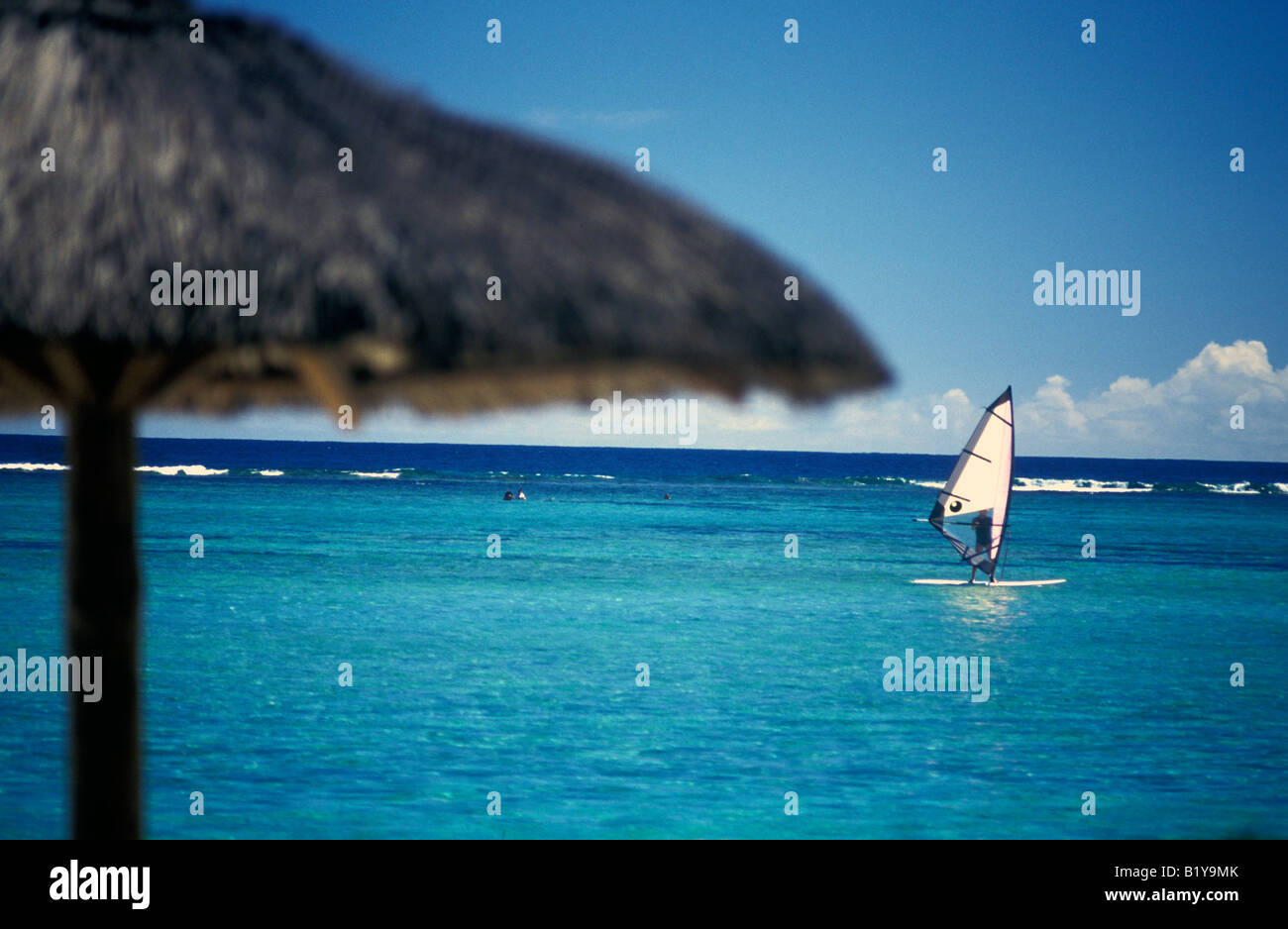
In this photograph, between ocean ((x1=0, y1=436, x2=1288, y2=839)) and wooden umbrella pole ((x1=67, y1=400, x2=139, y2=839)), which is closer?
wooden umbrella pole ((x1=67, y1=400, x2=139, y2=839))

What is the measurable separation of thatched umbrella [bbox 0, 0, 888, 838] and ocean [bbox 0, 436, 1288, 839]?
76 cm

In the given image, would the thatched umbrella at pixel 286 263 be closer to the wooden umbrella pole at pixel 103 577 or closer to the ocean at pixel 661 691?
the wooden umbrella pole at pixel 103 577

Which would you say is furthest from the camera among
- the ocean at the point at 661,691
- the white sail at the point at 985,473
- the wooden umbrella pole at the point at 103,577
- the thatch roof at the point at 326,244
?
the white sail at the point at 985,473

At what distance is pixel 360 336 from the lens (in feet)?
10.8

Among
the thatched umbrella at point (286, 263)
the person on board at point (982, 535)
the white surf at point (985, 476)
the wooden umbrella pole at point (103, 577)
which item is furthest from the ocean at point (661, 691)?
the white surf at point (985, 476)

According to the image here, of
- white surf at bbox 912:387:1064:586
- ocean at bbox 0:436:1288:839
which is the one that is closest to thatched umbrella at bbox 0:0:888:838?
ocean at bbox 0:436:1288:839

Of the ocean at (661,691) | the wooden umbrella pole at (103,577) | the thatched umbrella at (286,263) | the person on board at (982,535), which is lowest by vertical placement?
the ocean at (661,691)

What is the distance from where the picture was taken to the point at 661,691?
582 inches

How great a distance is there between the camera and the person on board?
85.5 feet

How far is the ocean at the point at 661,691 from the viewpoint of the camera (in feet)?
34.0

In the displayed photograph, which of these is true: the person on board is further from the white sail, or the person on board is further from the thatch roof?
the thatch roof

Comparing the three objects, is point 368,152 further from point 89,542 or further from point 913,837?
point 913,837

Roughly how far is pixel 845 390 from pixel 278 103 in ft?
7.15
